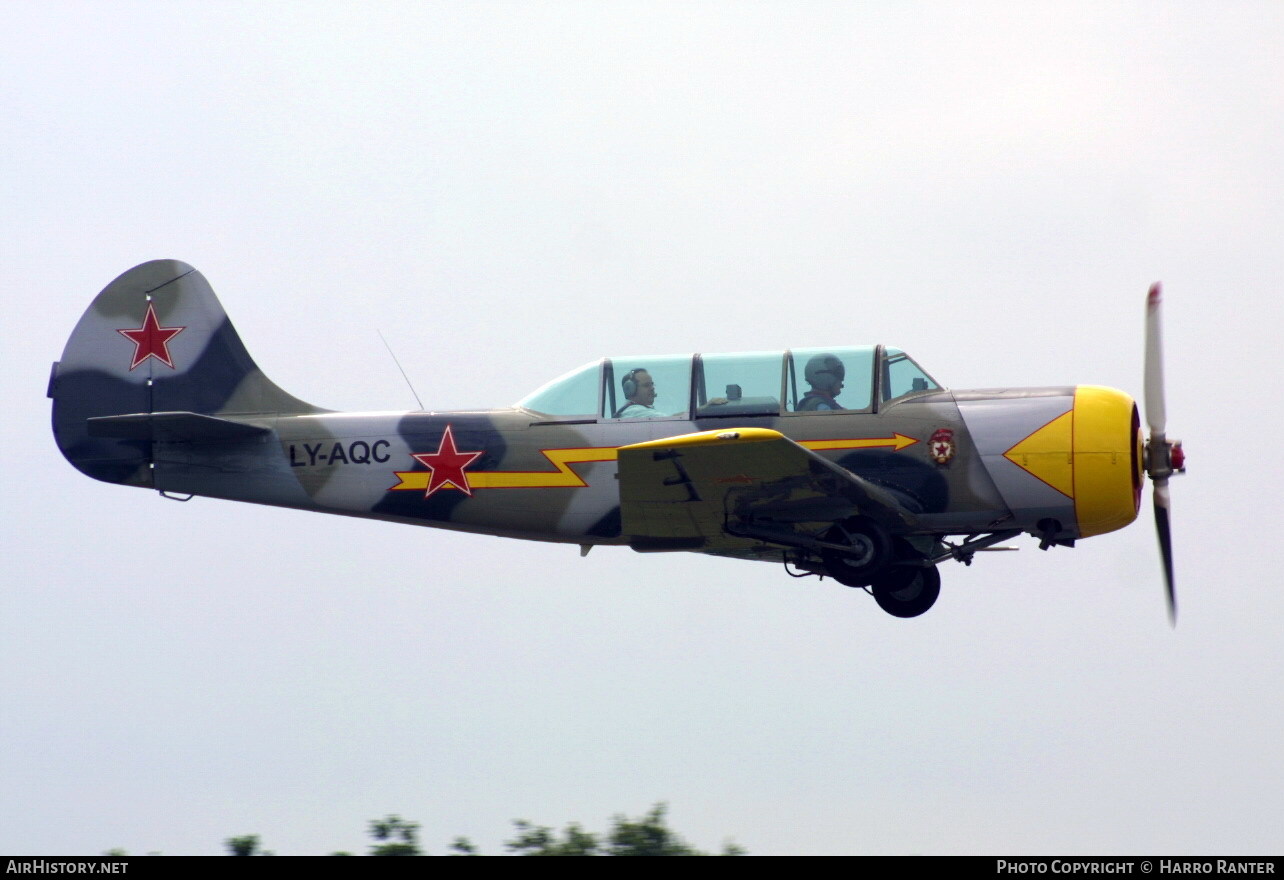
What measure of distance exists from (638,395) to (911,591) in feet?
8.79

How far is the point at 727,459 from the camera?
11305 millimetres

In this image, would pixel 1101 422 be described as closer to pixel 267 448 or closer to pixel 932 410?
pixel 932 410

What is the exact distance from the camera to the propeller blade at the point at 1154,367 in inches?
479

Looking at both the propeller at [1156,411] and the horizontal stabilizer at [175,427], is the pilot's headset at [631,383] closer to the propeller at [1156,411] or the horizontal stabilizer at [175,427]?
the horizontal stabilizer at [175,427]

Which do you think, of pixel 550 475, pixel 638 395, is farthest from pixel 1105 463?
pixel 550 475

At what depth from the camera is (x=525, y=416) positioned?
13.0 m

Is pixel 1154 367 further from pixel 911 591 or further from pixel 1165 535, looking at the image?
pixel 911 591

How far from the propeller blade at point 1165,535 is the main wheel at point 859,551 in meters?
2.09

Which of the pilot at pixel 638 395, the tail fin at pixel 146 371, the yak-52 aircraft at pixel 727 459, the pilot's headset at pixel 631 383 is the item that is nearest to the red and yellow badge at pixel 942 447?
the yak-52 aircraft at pixel 727 459

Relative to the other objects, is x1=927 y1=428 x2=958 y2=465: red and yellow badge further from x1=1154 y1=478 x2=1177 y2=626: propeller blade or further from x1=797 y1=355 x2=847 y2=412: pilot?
x1=1154 y1=478 x2=1177 y2=626: propeller blade

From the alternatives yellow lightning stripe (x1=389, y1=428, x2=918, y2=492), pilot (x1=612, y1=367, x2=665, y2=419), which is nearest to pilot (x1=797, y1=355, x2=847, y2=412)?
pilot (x1=612, y1=367, x2=665, y2=419)
